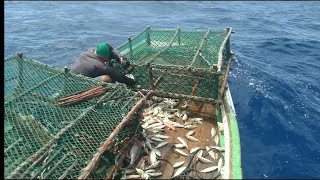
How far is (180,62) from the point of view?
34.2ft

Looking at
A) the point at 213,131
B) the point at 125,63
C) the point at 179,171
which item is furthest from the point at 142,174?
the point at 125,63

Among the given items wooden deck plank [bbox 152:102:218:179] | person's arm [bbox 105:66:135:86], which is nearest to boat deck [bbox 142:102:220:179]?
wooden deck plank [bbox 152:102:218:179]

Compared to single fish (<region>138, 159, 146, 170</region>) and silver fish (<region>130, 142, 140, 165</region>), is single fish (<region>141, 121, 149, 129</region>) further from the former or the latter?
single fish (<region>138, 159, 146, 170</region>)

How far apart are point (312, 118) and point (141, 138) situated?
618 centimetres

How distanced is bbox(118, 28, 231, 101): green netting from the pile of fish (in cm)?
53

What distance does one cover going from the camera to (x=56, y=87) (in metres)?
7.37

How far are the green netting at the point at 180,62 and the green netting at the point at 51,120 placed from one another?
1567 millimetres

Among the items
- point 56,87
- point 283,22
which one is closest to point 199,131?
point 56,87

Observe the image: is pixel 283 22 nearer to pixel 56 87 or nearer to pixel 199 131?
pixel 199 131

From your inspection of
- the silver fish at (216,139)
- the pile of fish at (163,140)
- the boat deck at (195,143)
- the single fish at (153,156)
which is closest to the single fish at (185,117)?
the pile of fish at (163,140)

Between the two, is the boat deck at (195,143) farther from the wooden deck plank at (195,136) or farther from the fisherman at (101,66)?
the fisherman at (101,66)

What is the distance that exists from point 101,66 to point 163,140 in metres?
3.10

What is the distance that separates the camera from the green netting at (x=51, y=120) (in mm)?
5508

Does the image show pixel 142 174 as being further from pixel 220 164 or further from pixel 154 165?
pixel 220 164
